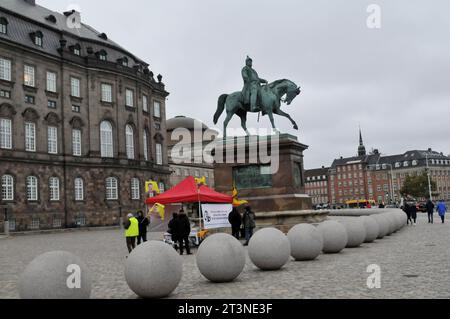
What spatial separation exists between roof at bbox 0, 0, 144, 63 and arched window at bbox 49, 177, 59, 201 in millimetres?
12700

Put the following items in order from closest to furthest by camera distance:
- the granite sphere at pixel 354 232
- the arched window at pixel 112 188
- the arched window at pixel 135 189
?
1. the granite sphere at pixel 354 232
2. the arched window at pixel 112 188
3. the arched window at pixel 135 189

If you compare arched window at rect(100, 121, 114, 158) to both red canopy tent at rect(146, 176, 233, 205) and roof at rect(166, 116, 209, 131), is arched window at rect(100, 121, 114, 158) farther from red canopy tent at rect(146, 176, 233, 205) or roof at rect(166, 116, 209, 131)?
roof at rect(166, 116, 209, 131)

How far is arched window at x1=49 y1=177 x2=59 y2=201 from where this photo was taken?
159 feet

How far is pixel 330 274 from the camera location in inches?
434

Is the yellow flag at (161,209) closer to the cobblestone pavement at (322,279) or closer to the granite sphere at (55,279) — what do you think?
the cobblestone pavement at (322,279)

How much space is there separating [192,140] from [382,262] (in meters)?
97.6

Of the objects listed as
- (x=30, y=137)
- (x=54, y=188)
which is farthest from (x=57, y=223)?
(x=30, y=137)

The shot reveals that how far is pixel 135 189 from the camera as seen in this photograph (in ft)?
187

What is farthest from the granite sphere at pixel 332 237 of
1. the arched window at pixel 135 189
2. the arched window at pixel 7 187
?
the arched window at pixel 135 189

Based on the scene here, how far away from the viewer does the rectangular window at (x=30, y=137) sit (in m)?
47.1

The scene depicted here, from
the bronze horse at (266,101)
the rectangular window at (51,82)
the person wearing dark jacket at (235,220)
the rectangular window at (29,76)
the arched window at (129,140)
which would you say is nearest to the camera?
the person wearing dark jacket at (235,220)

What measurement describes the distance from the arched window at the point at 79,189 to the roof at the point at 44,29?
43.1 ft

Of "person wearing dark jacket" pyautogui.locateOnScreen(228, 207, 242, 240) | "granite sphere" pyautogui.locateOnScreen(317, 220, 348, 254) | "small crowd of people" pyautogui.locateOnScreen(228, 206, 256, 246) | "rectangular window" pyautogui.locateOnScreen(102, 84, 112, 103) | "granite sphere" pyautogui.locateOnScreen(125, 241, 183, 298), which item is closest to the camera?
"granite sphere" pyautogui.locateOnScreen(125, 241, 183, 298)

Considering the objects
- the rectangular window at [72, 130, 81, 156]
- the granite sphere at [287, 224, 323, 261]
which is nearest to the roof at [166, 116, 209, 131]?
the rectangular window at [72, 130, 81, 156]
